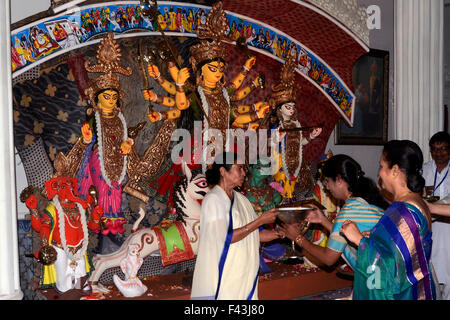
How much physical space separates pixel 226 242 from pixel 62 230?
1.69 metres

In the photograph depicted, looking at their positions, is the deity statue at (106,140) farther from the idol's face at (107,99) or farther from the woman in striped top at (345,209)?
the woman in striped top at (345,209)

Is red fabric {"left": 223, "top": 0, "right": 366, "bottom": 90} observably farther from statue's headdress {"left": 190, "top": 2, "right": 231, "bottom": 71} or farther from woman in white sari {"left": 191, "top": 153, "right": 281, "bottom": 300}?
woman in white sari {"left": 191, "top": 153, "right": 281, "bottom": 300}

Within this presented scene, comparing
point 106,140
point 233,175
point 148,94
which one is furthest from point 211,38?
point 233,175

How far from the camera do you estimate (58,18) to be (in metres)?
4.72

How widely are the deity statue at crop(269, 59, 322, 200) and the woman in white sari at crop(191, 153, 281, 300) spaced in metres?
2.53

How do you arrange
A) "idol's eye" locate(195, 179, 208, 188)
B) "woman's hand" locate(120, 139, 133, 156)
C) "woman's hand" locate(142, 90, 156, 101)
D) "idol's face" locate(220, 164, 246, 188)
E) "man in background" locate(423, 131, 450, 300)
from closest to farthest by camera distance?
1. "idol's face" locate(220, 164, 246, 188)
2. "woman's hand" locate(120, 139, 133, 156)
3. "woman's hand" locate(142, 90, 156, 101)
4. "idol's eye" locate(195, 179, 208, 188)
5. "man in background" locate(423, 131, 450, 300)

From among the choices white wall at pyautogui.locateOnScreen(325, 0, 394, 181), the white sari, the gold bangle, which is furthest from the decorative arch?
the gold bangle

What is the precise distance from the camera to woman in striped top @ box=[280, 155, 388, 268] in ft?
11.0

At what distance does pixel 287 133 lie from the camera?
640cm

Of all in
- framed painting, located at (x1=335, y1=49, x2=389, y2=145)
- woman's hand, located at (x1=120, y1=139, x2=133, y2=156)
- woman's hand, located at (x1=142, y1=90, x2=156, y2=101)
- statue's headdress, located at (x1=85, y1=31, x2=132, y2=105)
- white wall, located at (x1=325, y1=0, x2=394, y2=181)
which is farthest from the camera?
white wall, located at (x1=325, y1=0, x2=394, y2=181)

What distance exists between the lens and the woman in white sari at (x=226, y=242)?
3645mm

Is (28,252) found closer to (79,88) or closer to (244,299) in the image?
(79,88)

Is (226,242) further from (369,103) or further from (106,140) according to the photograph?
(369,103)

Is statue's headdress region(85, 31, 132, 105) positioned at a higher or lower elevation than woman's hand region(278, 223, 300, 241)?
higher
